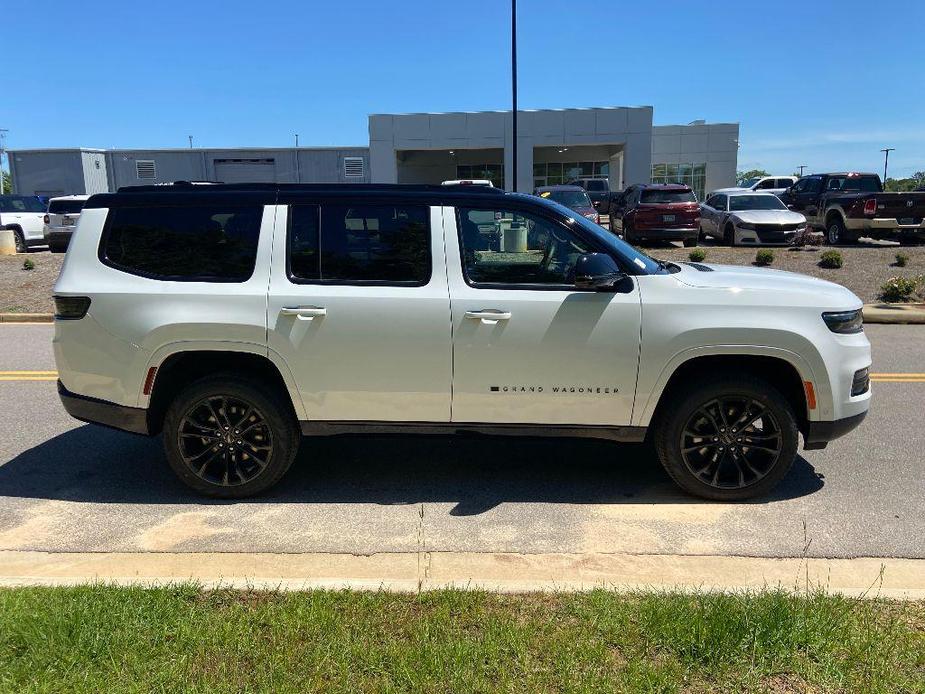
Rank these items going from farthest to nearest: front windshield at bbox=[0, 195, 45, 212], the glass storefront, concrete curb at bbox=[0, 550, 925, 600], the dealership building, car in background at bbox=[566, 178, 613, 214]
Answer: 1. the glass storefront
2. the dealership building
3. car in background at bbox=[566, 178, 613, 214]
4. front windshield at bbox=[0, 195, 45, 212]
5. concrete curb at bbox=[0, 550, 925, 600]

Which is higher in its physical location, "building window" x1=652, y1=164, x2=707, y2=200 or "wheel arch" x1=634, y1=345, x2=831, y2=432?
"building window" x1=652, y1=164, x2=707, y2=200

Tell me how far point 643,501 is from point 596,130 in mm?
38484

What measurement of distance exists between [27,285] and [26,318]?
2.72 metres

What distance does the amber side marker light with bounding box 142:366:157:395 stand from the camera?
4324 mm

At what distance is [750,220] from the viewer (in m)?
17.9

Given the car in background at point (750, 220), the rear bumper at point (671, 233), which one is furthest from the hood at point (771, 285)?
the rear bumper at point (671, 233)

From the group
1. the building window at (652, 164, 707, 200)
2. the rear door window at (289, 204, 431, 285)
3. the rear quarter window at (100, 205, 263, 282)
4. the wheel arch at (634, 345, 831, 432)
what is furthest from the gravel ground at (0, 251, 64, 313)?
the building window at (652, 164, 707, 200)

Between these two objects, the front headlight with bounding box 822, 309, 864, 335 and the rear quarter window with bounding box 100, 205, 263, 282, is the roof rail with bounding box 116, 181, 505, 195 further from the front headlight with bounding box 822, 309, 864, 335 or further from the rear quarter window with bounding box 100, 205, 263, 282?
the front headlight with bounding box 822, 309, 864, 335

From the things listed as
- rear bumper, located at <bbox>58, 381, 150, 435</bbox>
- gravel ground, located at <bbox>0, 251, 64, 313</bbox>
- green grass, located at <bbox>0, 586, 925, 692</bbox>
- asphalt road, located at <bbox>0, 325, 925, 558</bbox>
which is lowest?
asphalt road, located at <bbox>0, 325, 925, 558</bbox>

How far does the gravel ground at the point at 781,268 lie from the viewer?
13.0 m

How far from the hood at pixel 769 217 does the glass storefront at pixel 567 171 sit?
2914 centimetres

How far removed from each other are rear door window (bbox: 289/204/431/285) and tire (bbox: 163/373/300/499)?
0.81m

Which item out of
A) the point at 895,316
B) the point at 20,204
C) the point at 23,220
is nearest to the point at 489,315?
the point at 895,316

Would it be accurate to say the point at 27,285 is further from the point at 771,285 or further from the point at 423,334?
the point at 771,285
